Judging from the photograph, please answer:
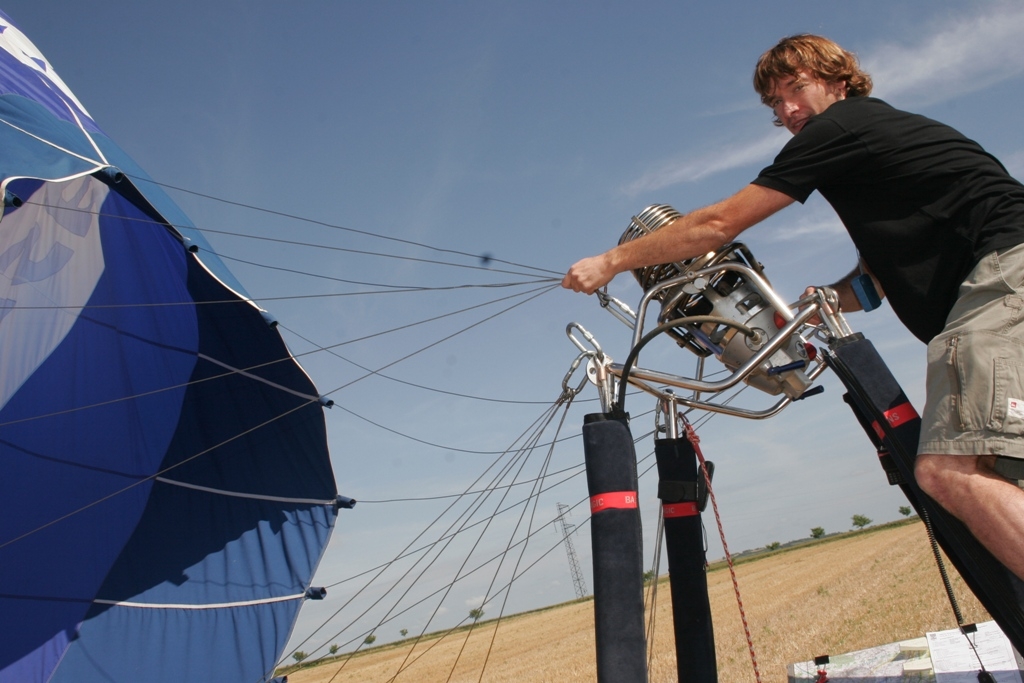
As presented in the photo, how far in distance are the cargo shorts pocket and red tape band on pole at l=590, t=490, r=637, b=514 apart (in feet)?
2.85

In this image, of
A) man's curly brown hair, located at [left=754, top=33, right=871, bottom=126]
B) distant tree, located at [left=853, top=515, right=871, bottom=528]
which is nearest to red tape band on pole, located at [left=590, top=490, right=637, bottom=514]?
man's curly brown hair, located at [left=754, top=33, right=871, bottom=126]

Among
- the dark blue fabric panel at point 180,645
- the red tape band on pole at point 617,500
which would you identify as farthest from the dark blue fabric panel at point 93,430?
the red tape band on pole at point 617,500

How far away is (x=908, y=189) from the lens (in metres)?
2.23

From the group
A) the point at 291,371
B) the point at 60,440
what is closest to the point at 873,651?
the point at 291,371

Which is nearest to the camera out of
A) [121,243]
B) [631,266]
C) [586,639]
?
[631,266]

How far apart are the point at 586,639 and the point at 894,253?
14996 mm

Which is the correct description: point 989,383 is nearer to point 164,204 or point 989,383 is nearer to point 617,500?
point 617,500

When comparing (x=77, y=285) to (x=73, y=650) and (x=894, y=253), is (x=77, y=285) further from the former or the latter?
(x=894, y=253)

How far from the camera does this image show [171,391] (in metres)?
5.96

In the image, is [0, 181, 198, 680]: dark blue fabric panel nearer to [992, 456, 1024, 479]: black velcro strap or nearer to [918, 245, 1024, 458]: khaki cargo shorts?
[918, 245, 1024, 458]: khaki cargo shorts

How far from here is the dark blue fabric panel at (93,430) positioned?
16.6 ft

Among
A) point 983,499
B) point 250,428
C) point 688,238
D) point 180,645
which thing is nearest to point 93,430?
point 250,428

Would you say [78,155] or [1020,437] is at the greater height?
[78,155]

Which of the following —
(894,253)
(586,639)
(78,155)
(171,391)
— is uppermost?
(78,155)
